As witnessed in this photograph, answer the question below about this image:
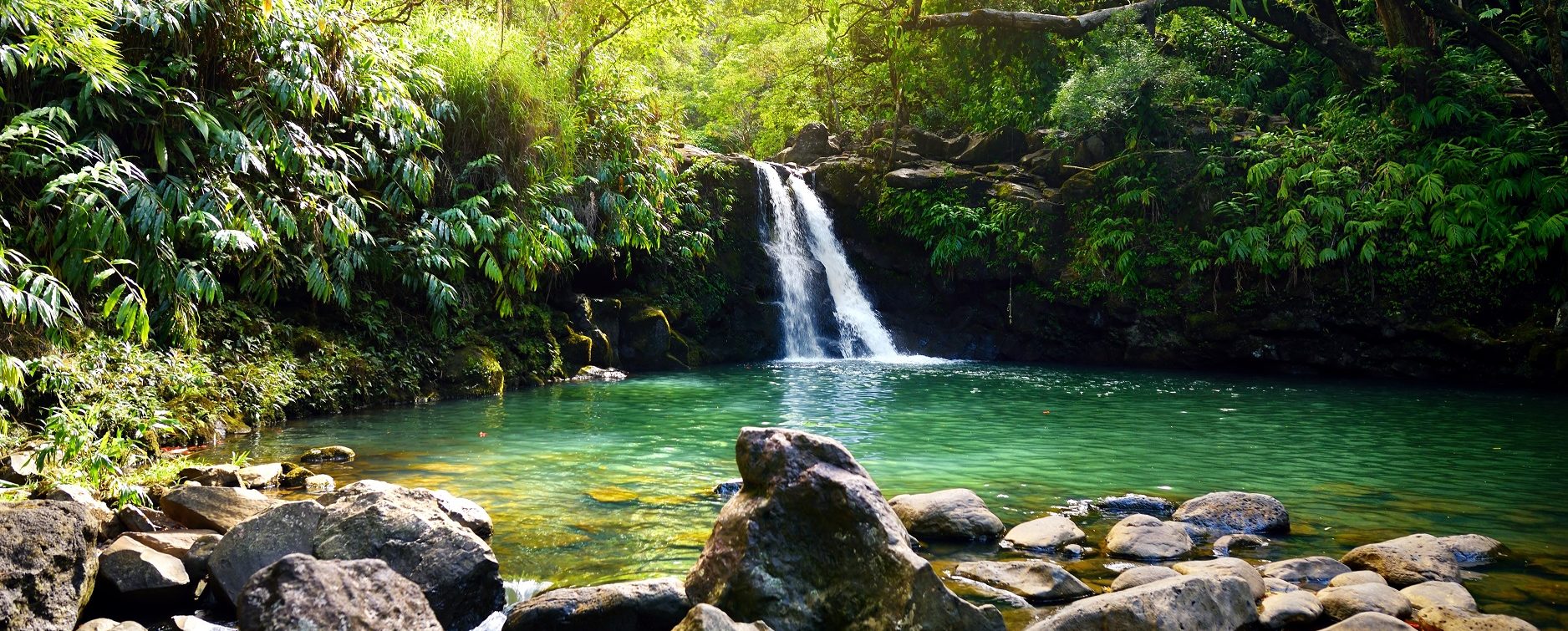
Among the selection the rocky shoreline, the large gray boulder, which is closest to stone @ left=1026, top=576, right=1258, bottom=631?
the rocky shoreline

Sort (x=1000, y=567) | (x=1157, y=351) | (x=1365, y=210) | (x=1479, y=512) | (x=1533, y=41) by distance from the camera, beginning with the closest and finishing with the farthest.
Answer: (x=1000, y=567) → (x=1479, y=512) → (x=1365, y=210) → (x=1533, y=41) → (x=1157, y=351)

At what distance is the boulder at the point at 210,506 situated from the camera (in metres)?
4.98

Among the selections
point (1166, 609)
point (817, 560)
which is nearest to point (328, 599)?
point (817, 560)

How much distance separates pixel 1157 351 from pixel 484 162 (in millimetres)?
12432

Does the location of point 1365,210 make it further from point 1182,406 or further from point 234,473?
point 234,473

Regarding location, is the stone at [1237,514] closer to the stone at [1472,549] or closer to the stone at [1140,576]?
the stone at [1472,549]

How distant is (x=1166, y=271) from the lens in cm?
1758

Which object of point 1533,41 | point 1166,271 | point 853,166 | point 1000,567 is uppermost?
point 1533,41

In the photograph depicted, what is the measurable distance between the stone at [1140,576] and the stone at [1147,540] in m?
0.46

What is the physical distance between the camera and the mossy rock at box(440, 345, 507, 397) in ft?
39.6

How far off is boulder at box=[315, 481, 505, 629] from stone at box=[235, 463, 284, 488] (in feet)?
8.24

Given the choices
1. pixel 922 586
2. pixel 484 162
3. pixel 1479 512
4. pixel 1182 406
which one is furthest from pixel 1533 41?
pixel 922 586

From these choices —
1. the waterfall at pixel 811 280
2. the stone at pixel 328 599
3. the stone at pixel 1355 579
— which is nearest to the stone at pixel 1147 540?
the stone at pixel 1355 579

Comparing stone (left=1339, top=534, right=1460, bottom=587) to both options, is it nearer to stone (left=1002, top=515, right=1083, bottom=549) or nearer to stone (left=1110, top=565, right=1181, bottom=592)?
stone (left=1110, top=565, right=1181, bottom=592)
